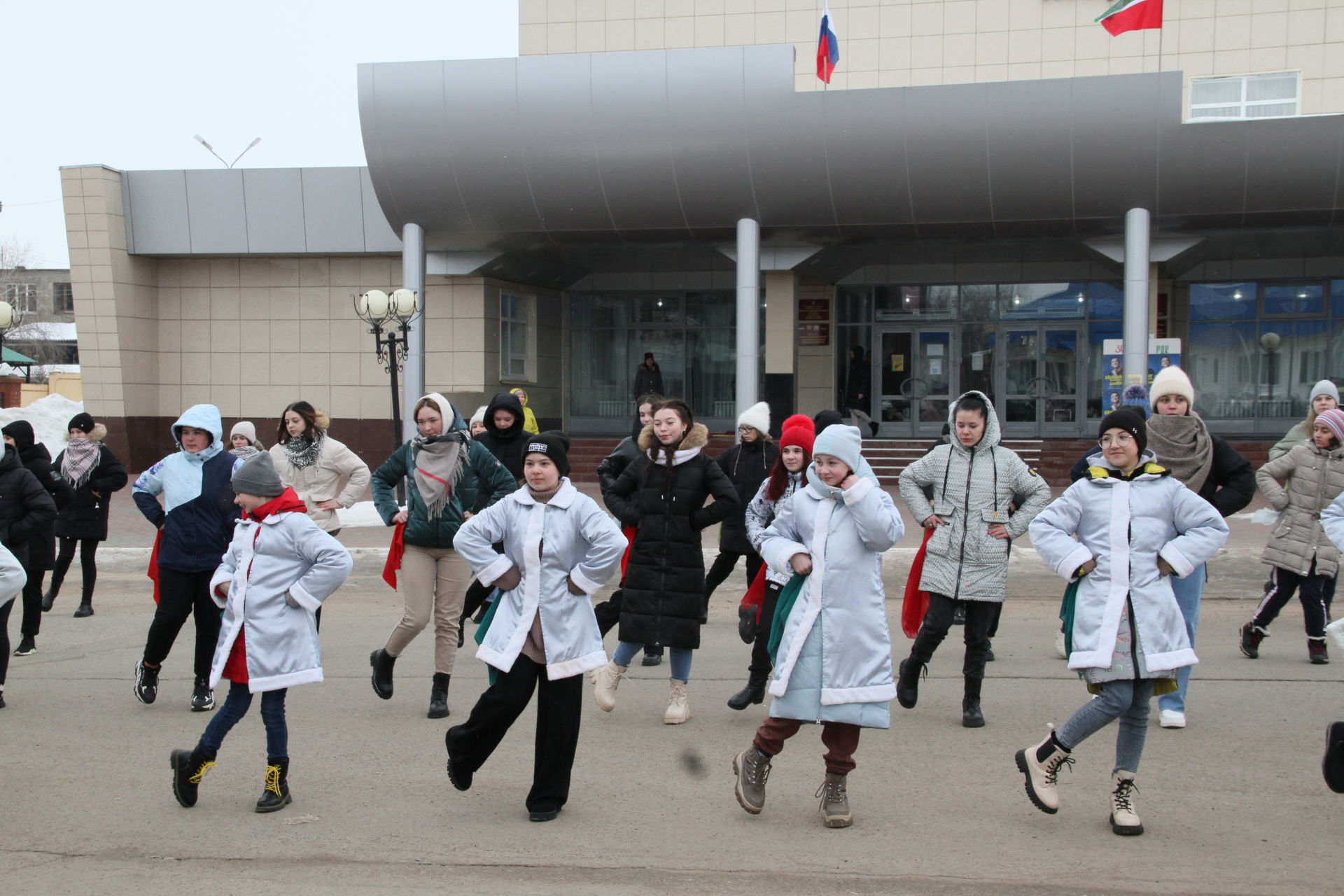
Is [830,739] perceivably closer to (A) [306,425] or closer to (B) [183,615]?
(B) [183,615]

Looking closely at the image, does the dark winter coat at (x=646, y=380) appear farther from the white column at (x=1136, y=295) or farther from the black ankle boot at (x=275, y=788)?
the black ankle boot at (x=275, y=788)

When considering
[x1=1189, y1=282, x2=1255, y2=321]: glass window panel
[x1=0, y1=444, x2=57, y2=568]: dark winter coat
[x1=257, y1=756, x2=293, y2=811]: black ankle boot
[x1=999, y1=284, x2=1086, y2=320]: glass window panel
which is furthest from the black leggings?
[x1=1189, y1=282, x2=1255, y2=321]: glass window panel

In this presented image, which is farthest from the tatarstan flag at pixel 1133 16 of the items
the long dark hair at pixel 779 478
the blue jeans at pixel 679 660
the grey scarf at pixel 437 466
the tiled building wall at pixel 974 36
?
the blue jeans at pixel 679 660

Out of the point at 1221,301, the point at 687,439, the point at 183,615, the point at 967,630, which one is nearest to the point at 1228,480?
the point at 967,630

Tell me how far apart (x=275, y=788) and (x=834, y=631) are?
2503 millimetres

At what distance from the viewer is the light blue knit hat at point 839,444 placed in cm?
491

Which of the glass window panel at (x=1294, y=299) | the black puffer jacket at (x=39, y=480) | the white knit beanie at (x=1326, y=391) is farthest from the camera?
the glass window panel at (x=1294, y=299)

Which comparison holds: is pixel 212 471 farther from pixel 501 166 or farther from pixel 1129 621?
pixel 501 166

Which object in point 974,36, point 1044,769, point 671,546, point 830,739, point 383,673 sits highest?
point 974,36

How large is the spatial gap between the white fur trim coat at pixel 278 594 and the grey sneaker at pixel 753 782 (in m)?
1.86

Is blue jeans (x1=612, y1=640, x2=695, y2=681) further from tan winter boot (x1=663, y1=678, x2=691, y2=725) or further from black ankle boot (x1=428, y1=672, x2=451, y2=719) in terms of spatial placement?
black ankle boot (x1=428, y1=672, x2=451, y2=719)

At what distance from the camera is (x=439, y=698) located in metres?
6.86

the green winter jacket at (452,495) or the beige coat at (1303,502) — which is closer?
the green winter jacket at (452,495)

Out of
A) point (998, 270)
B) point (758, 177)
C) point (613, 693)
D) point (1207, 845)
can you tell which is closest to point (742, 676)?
point (613, 693)
